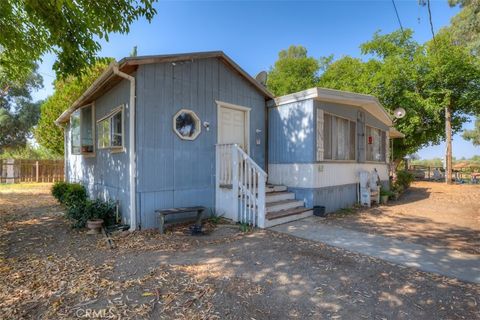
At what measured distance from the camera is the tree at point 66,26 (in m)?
4.66

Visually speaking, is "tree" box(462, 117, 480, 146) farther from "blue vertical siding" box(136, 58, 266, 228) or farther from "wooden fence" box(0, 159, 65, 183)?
"wooden fence" box(0, 159, 65, 183)

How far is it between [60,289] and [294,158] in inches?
223

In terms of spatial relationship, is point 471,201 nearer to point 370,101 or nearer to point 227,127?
point 370,101

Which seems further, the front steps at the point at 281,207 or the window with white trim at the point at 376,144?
the window with white trim at the point at 376,144

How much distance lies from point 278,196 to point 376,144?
5.65 metres

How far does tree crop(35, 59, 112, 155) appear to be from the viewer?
12086 mm

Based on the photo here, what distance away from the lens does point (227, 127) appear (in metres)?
7.04

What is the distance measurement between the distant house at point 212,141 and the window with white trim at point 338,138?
0.03m

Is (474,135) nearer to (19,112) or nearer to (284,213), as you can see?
(284,213)

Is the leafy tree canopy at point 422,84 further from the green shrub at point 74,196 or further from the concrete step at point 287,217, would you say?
the green shrub at point 74,196

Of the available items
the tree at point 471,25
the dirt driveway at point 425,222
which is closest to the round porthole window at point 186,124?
the dirt driveway at point 425,222

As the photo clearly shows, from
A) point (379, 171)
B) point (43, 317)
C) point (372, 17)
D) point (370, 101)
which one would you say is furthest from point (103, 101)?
point (379, 171)

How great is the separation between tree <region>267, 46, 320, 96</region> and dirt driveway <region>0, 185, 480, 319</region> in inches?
854

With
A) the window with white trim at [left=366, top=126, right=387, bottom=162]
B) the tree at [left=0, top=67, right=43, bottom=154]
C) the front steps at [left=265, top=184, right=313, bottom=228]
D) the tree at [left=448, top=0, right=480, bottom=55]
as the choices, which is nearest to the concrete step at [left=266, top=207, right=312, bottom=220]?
the front steps at [left=265, top=184, right=313, bottom=228]
